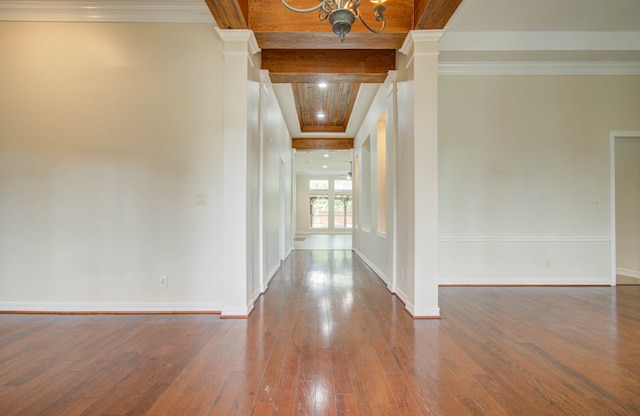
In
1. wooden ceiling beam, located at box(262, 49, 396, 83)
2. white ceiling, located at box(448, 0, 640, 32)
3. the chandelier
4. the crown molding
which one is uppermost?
white ceiling, located at box(448, 0, 640, 32)

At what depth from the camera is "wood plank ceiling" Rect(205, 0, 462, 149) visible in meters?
2.64

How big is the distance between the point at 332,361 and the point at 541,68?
4.85m

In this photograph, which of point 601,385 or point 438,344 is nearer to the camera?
point 601,385

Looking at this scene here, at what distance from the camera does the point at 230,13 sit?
2564 mm

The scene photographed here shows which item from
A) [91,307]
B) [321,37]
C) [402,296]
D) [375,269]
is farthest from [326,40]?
[91,307]

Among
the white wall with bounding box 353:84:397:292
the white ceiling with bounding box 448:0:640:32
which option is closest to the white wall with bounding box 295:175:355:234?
the white wall with bounding box 353:84:397:292

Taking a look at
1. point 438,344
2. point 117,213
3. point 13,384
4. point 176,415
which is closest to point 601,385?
point 438,344

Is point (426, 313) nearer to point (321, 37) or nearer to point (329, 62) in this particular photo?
point (321, 37)

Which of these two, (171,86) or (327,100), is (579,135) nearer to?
(327,100)

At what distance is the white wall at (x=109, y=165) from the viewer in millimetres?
2979

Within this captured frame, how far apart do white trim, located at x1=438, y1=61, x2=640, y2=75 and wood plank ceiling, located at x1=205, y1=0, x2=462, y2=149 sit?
3.74 ft

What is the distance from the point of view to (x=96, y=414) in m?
1.48

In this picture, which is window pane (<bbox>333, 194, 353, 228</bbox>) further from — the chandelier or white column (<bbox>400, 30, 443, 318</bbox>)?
the chandelier

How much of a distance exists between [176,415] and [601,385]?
249 centimetres
